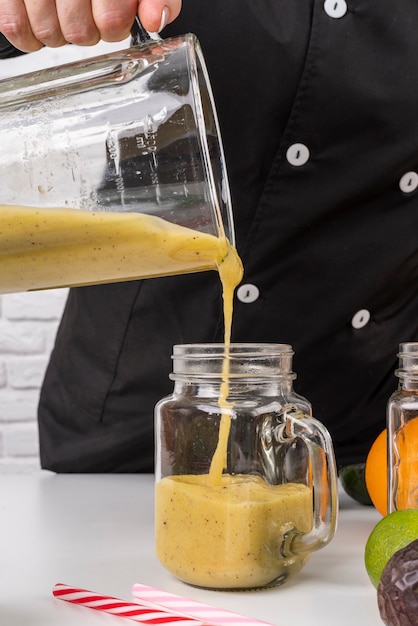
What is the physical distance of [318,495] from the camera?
2.31ft

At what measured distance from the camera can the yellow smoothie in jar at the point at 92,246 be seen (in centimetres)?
66

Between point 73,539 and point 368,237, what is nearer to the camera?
point 73,539

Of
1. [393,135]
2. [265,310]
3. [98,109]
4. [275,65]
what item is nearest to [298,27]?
[275,65]

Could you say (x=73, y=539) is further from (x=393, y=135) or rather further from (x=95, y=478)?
(x=393, y=135)

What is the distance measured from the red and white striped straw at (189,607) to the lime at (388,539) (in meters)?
0.10

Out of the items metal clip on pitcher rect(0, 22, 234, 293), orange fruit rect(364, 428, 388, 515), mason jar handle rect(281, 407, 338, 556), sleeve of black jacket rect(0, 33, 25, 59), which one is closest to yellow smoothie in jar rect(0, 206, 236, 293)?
metal clip on pitcher rect(0, 22, 234, 293)

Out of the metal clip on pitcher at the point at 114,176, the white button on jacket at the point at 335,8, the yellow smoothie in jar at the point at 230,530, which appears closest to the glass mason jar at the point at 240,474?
the yellow smoothie in jar at the point at 230,530

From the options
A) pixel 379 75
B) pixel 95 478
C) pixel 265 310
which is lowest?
pixel 95 478

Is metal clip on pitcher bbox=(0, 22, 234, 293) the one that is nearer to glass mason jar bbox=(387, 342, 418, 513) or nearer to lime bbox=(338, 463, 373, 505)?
glass mason jar bbox=(387, 342, 418, 513)

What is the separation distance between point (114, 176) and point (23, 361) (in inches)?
43.9

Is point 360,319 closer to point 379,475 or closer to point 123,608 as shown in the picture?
point 379,475

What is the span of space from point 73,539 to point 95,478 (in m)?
0.34

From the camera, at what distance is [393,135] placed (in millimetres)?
1102

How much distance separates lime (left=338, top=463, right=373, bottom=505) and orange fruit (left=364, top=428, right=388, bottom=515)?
75 mm
